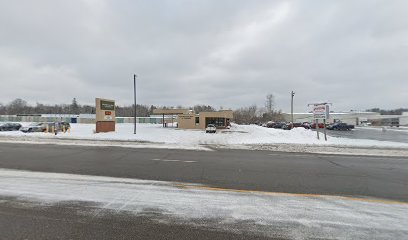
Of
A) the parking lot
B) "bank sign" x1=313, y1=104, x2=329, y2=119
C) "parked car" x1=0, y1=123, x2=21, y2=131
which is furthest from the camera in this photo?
"parked car" x1=0, y1=123, x2=21, y2=131

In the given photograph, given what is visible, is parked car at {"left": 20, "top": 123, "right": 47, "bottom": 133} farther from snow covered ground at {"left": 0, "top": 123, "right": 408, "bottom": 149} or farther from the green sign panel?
the green sign panel

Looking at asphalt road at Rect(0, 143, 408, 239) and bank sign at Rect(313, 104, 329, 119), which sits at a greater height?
bank sign at Rect(313, 104, 329, 119)

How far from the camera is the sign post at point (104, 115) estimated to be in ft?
110

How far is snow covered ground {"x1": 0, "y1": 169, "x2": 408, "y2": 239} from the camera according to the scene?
4.42 meters

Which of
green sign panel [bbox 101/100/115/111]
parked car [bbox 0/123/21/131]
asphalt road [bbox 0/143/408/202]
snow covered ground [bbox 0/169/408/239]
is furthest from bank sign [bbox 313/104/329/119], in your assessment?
parked car [bbox 0/123/21/131]

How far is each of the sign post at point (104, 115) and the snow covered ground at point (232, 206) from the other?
27436 millimetres

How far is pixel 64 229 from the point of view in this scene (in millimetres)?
4277

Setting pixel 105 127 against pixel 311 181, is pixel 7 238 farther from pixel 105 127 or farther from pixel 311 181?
pixel 105 127

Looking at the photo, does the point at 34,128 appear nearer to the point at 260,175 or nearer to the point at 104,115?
the point at 104,115

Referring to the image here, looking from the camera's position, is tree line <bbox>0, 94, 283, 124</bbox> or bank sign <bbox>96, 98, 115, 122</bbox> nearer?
bank sign <bbox>96, 98, 115, 122</bbox>

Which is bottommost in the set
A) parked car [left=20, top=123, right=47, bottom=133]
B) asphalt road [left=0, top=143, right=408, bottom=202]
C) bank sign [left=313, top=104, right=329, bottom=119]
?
asphalt road [left=0, top=143, right=408, bottom=202]

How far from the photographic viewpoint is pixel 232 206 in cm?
548

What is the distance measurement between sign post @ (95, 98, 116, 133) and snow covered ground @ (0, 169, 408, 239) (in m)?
27.4

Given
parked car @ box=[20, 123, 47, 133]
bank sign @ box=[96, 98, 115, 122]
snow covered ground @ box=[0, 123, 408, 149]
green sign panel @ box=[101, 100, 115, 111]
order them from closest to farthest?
snow covered ground @ box=[0, 123, 408, 149] → bank sign @ box=[96, 98, 115, 122] → green sign panel @ box=[101, 100, 115, 111] → parked car @ box=[20, 123, 47, 133]
